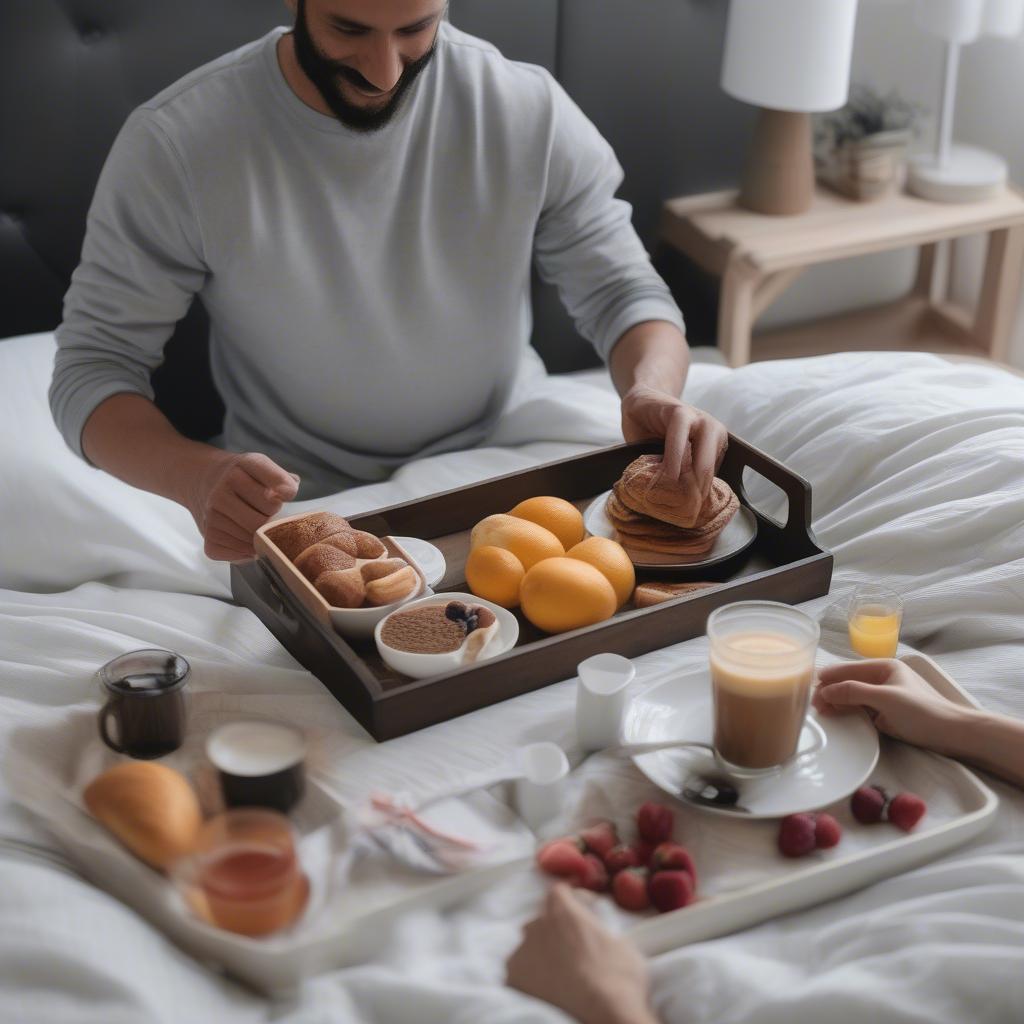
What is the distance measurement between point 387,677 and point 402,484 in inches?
21.3

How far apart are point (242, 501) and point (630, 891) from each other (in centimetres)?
61

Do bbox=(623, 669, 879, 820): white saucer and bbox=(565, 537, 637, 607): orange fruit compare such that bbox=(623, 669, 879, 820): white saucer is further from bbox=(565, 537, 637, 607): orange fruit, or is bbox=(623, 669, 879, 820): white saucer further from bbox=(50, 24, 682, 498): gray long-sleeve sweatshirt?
bbox=(50, 24, 682, 498): gray long-sleeve sweatshirt

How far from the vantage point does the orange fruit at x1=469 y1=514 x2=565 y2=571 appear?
135 centimetres

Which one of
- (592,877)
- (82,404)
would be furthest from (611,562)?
(82,404)

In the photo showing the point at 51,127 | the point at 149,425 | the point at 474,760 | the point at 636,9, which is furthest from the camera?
the point at 636,9

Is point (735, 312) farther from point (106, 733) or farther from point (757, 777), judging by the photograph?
point (106, 733)

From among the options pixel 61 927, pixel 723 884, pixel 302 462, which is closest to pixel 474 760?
pixel 723 884

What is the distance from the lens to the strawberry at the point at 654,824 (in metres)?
1.07

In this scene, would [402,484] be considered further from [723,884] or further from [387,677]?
[723,884]

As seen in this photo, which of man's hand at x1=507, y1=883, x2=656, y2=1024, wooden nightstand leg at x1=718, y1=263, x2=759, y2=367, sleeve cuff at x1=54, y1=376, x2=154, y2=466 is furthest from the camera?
wooden nightstand leg at x1=718, y1=263, x2=759, y2=367

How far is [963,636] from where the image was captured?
1.34m

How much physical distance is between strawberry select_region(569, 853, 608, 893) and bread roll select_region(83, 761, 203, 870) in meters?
0.30

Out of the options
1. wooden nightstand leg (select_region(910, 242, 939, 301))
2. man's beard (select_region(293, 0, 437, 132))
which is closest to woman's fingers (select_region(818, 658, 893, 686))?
man's beard (select_region(293, 0, 437, 132))

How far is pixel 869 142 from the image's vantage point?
255 cm
